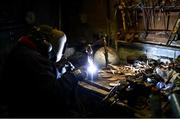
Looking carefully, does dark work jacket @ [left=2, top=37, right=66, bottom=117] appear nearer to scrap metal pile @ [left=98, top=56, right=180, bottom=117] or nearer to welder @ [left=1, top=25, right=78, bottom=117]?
welder @ [left=1, top=25, right=78, bottom=117]

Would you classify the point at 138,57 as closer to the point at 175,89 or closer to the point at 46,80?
the point at 175,89

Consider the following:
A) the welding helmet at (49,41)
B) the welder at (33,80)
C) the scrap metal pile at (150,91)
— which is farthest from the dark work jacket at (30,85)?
the scrap metal pile at (150,91)

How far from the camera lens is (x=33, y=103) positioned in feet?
9.83

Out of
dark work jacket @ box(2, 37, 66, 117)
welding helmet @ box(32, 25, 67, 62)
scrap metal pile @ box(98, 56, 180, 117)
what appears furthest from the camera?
welding helmet @ box(32, 25, 67, 62)

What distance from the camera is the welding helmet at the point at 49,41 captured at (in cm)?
312

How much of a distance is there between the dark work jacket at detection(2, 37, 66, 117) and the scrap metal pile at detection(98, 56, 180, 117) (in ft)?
2.25

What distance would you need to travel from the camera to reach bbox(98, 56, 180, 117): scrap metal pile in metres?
2.67

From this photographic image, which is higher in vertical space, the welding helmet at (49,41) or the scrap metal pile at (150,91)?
the welding helmet at (49,41)

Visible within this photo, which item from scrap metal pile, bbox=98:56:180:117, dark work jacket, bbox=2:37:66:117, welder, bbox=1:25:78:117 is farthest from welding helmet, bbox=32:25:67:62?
scrap metal pile, bbox=98:56:180:117

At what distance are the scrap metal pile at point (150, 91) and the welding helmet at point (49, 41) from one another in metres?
0.85

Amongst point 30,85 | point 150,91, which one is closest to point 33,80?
point 30,85

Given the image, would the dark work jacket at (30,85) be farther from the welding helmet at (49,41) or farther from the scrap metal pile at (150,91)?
the scrap metal pile at (150,91)

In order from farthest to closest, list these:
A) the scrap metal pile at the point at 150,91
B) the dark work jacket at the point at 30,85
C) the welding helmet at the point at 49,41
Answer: the welding helmet at the point at 49,41, the dark work jacket at the point at 30,85, the scrap metal pile at the point at 150,91

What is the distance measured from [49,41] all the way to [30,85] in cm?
61
